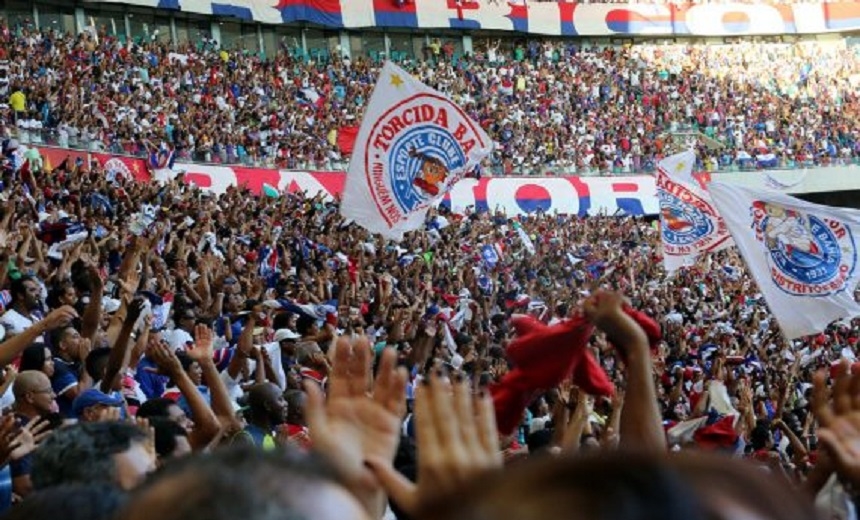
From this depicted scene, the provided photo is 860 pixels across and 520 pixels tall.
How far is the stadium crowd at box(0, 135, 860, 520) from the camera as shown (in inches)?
37.7

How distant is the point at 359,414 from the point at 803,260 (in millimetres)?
9029

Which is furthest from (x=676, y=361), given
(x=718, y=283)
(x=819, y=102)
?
(x=819, y=102)

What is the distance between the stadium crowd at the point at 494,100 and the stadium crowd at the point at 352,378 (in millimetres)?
5098

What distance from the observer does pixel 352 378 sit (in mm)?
2182

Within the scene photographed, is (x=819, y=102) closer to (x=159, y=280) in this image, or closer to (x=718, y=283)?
Result: (x=718, y=283)

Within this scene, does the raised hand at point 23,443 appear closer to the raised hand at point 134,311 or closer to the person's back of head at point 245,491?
the raised hand at point 134,311

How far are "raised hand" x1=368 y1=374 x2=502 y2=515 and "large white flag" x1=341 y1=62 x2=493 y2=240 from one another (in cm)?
844

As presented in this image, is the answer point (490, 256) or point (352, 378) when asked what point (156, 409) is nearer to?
point (352, 378)

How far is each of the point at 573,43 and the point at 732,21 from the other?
6.13 metres

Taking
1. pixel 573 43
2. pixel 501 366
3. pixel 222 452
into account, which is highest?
pixel 573 43

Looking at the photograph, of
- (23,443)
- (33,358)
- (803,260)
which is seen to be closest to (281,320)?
(33,358)

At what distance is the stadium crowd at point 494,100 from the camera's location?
2328 cm

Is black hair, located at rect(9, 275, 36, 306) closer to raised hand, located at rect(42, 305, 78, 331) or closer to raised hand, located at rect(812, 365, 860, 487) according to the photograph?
raised hand, located at rect(42, 305, 78, 331)

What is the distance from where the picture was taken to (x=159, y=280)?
9789 millimetres
